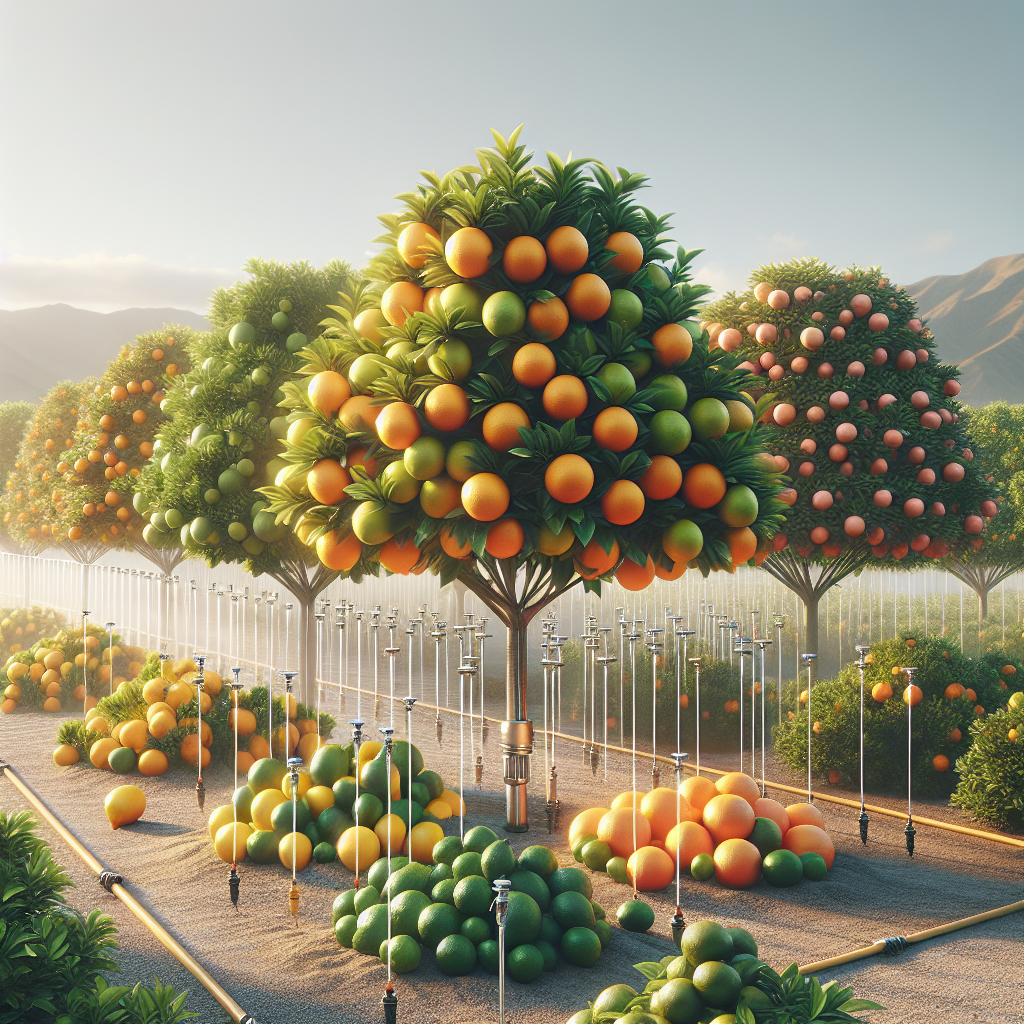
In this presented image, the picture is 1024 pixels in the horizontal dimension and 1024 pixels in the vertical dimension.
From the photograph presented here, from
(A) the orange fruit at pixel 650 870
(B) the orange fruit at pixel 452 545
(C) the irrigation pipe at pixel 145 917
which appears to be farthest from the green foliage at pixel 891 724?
(C) the irrigation pipe at pixel 145 917

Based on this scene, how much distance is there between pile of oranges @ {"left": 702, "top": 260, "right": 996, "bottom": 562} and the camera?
10336 mm

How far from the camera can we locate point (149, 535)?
10.7 m

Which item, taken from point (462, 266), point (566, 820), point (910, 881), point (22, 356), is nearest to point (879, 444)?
point (910, 881)

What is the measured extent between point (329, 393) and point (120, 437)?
11.5 metres

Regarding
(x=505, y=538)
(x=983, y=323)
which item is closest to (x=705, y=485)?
(x=505, y=538)

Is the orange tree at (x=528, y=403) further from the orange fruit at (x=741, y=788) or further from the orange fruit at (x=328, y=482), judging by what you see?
the orange fruit at (x=741, y=788)

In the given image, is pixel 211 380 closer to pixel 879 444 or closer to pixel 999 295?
pixel 879 444

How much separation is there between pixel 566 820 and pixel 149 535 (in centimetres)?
612

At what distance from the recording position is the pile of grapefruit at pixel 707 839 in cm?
692

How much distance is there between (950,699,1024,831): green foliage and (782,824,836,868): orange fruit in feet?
7.18

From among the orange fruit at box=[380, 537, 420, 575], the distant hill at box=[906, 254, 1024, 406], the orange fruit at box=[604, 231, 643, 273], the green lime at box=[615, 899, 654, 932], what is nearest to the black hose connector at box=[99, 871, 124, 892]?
the orange fruit at box=[380, 537, 420, 575]

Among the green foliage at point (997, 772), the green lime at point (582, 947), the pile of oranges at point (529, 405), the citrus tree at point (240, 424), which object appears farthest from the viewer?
the citrus tree at point (240, 424)

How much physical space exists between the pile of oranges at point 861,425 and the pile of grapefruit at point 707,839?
3.84m

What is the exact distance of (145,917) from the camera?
249 inches
